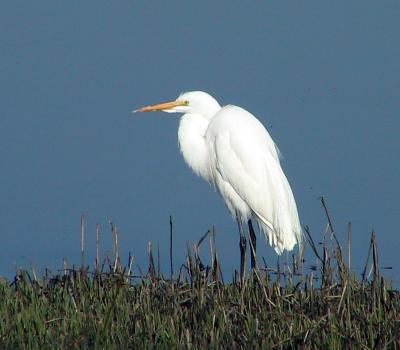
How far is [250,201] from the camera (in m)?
6.97

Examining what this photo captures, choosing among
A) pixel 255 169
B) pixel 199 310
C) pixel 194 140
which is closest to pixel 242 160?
pixel 255 169

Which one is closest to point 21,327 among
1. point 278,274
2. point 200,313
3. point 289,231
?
point 200,313

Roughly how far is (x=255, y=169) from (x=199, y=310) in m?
2.45

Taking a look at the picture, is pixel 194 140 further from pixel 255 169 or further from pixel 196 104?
pixel 255 169

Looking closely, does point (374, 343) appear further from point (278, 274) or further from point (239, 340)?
point (278, 274)

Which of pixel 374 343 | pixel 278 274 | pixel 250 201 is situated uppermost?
pixel 250 201

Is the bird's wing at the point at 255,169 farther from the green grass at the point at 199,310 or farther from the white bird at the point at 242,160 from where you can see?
the green grass at the point at 199,310

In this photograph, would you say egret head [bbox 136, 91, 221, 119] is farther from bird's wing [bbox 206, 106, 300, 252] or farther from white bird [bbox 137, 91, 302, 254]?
bird's wing [bbox 206, 106, 300, 252]

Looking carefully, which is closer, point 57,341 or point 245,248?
point 57,341

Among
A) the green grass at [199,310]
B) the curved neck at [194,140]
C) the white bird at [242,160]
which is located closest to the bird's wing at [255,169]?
the white bird at [242,160]

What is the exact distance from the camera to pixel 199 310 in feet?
14.9

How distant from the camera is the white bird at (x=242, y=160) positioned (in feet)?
22.4

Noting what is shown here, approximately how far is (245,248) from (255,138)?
691 mm

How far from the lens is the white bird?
269 inches
